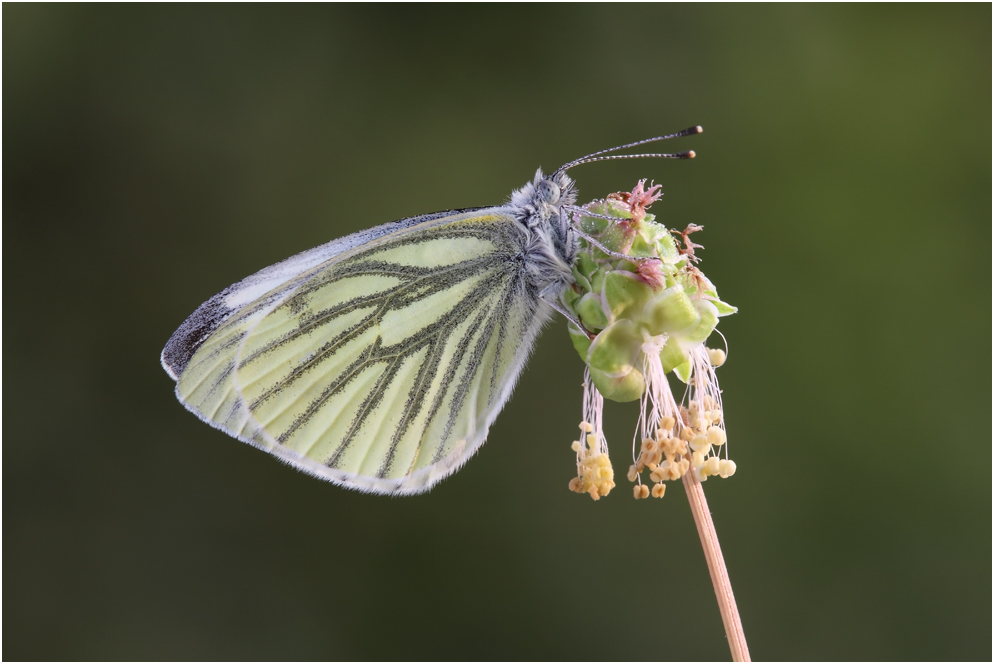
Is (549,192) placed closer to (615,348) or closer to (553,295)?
(553,295)

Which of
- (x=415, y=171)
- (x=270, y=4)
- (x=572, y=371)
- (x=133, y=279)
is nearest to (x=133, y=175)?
(x=133, y=279)

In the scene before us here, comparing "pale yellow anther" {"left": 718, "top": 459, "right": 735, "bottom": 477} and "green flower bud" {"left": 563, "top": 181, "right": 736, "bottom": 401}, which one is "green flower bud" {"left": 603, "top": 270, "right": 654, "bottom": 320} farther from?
"pale yellow anther" {"left": 718, "top": 459, "right": 735, "bottom": 477}

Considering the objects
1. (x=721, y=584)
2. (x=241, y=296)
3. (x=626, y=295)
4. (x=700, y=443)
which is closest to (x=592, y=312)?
(x=626, y=295)

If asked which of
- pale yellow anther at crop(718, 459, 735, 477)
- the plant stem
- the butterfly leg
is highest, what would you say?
the butterfly leg

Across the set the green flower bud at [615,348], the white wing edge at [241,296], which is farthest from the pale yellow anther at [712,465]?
the white wing edge at [241,296]

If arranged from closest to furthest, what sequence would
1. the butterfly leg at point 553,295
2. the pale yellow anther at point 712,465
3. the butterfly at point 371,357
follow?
the pale yellow anther at point 712,465 → the butterfly leg at point 553,295 → the butterfly at point 371,357

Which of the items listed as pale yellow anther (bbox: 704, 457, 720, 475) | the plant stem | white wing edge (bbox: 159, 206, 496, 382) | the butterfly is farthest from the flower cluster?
white wing edge (bbox: 159, 206, 496, 382)

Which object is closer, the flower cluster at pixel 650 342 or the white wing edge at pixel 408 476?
the flower cluster at pixel 650 342

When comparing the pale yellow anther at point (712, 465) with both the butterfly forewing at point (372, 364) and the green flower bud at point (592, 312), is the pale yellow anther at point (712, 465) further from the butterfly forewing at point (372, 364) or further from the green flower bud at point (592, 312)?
the butterfly forewing at point (372, 364)
